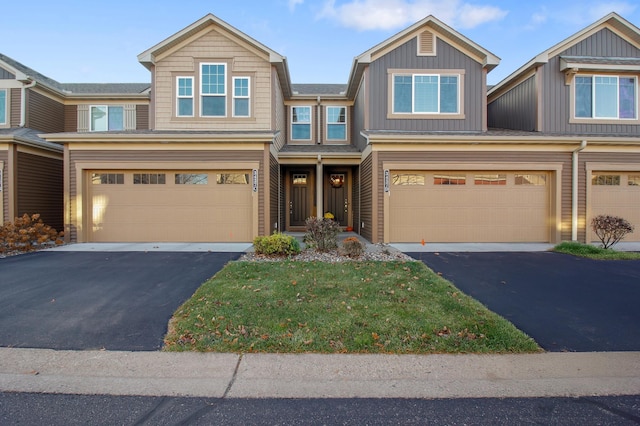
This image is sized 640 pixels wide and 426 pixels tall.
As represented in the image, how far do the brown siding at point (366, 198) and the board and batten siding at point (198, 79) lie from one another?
3.79m

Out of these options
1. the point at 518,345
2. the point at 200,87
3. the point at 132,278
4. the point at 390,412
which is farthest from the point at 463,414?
the point at 200,87

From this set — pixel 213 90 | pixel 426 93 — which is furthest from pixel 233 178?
pixel 426 93

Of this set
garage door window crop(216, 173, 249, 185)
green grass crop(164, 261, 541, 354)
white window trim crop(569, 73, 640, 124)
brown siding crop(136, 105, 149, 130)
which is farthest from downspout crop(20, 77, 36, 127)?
white window trim crop(569, 73, 640, 124)

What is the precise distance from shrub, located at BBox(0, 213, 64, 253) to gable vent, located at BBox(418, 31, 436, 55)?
1339 centimetres

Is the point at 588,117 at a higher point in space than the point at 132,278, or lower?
higher

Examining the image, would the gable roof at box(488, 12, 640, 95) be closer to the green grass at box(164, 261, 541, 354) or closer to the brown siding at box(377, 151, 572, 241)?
the brown siding at box(377, 151, 572, 241)

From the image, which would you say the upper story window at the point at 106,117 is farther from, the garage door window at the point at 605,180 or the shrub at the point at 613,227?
the garage door window at the point at 605,180

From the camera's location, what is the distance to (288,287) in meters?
5.24

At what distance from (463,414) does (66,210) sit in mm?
12325

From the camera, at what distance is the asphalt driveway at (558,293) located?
3.68 metres

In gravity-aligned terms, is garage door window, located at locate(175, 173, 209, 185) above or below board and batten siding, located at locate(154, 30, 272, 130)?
below

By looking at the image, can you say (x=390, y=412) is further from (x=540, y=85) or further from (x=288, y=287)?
(x=540, y=85)

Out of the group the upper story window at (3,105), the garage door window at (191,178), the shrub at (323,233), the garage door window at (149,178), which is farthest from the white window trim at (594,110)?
the upper story window at (3,105)

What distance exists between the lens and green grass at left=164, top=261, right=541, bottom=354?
3.40 meters
